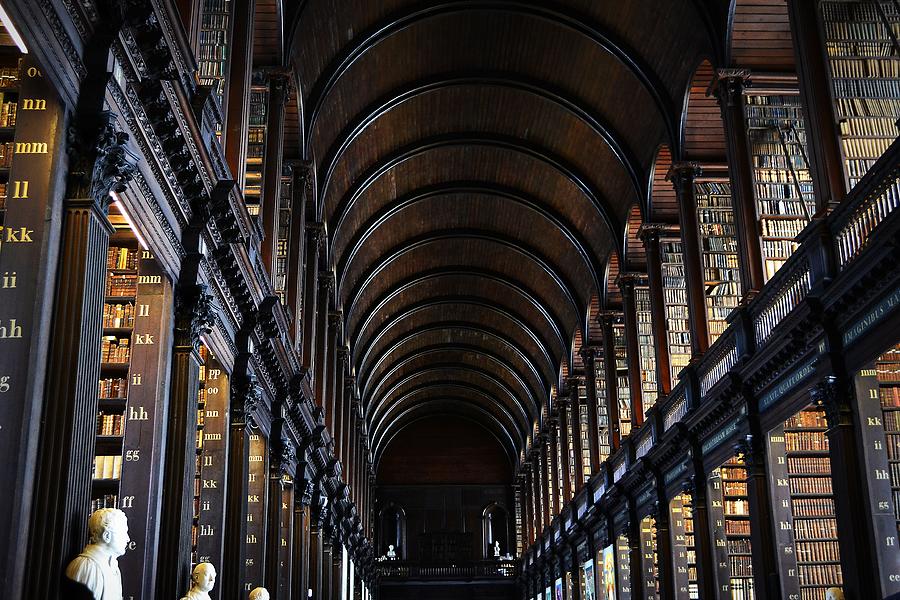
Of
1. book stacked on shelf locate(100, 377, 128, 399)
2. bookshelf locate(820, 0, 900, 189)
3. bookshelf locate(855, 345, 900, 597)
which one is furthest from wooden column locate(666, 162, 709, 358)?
book stacked on shelf locate(100, 377, 128, 399)

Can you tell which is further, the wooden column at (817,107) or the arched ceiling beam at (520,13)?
the arched ceiling beam at (520,13)

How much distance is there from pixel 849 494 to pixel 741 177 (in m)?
5.42

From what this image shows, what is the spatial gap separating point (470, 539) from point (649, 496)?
2538cm

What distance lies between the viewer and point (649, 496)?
61.8ft

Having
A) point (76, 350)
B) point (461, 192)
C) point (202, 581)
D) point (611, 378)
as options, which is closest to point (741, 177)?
point (202, 581)

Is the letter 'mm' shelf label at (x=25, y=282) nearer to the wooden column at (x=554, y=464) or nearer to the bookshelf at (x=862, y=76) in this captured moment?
the bookshelf at (x=862, y=76)

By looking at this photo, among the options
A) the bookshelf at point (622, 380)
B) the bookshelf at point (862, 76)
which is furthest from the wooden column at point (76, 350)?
the bookshelf at point (622, 380)

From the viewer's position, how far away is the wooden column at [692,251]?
15812 mm

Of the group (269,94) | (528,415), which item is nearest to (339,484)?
(269,94)

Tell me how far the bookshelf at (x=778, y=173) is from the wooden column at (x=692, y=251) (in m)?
2.18

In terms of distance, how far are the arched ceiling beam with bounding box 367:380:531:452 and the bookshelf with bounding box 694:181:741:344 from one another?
24406 mm

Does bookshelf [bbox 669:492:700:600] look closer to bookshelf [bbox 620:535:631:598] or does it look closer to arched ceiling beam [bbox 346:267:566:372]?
bookshelf [bbox 620:535:631:598]

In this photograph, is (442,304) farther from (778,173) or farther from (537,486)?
(778,173)

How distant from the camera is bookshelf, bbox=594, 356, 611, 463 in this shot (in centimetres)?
2497
